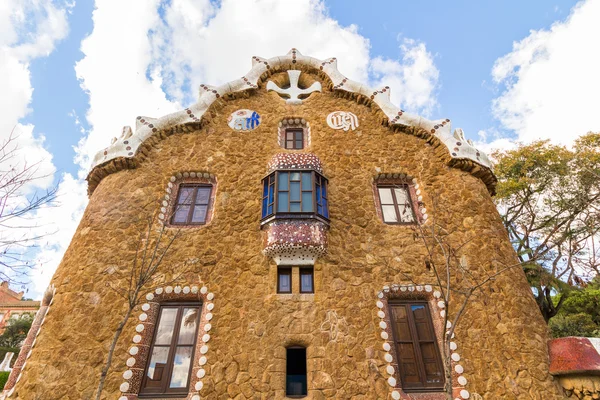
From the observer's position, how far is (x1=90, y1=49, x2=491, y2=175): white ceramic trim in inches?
337

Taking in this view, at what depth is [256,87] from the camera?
1029 cm

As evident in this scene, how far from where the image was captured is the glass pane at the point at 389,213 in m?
8.04

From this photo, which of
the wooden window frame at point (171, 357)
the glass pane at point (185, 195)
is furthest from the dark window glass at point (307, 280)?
the glass pane at point (185, 195)

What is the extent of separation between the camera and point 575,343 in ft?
19.8

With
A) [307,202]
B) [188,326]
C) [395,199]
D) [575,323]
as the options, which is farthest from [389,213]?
[575,323]

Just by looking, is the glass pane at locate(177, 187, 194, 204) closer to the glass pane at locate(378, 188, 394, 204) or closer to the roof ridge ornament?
the roof ridge ornament

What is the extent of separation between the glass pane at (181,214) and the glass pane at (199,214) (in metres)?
0.18

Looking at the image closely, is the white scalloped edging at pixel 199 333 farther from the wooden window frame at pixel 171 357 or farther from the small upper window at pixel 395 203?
the small upper window at pixel 395 203

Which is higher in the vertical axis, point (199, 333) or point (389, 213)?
point (389, 213)

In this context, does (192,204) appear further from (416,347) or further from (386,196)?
(416,347)

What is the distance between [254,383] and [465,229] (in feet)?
18.1

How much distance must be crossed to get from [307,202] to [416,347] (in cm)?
357

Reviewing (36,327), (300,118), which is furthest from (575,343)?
(36,327)

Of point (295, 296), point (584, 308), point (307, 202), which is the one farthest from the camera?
point (584, 308)
